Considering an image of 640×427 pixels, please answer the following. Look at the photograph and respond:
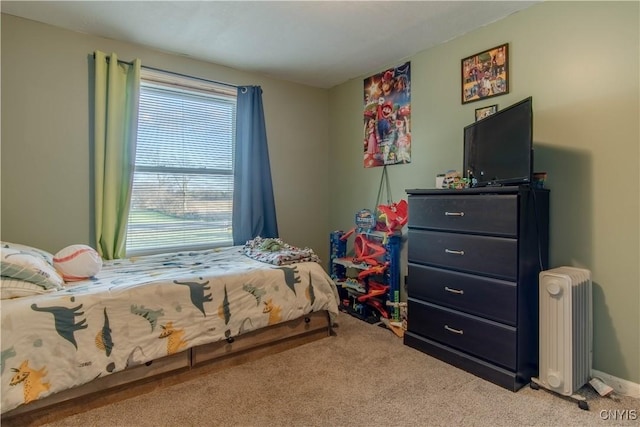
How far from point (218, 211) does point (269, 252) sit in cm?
82

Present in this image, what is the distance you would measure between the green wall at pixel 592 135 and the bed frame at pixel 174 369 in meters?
1.73

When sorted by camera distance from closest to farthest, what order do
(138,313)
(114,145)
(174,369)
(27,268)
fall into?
(27,268), (138,313), (174,369), (114,145)

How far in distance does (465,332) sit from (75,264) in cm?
236

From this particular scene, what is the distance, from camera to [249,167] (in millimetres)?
3324

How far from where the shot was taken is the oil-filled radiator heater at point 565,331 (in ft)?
5.96

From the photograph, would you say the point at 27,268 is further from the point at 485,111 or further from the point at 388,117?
the point at 485,111

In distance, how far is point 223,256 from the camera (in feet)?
9.48

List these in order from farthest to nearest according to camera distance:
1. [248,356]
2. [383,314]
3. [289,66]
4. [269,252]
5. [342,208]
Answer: [342,208] < [289,66] < [383,314] < [269,252] < [248,356]

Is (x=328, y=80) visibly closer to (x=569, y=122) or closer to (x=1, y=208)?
(x=569, y=122)

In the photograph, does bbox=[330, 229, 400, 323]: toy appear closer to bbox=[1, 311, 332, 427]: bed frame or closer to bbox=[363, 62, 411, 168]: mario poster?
bbox=[1, 311, 332, 427]: bed frame

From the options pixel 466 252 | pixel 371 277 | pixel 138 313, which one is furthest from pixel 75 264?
pixel 466 252

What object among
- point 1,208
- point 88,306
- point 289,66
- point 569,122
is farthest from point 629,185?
point 1,208

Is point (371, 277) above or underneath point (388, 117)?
underneath

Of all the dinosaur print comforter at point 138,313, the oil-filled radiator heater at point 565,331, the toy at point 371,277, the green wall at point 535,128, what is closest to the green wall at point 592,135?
the green wall at point 535,128
